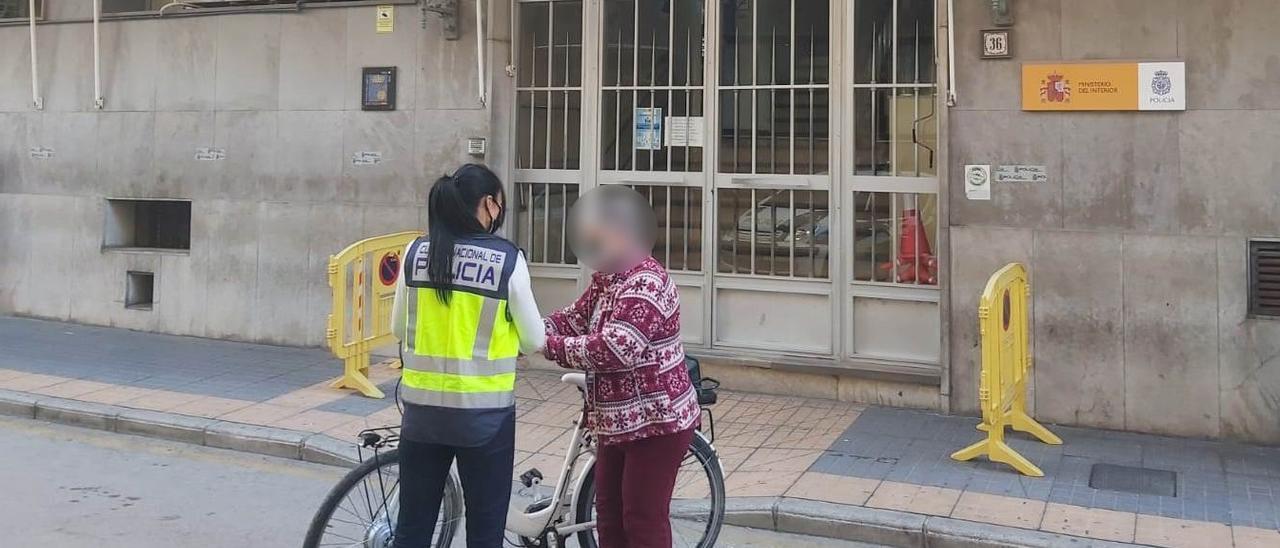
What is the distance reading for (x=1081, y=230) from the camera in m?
7.05

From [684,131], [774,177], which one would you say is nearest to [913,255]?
[774,177]

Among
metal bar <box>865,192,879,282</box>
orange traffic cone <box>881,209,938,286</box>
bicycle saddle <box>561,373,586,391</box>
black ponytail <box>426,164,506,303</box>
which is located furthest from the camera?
metal bar <box>865,192,879,282</box>

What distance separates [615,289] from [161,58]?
825 centimetres

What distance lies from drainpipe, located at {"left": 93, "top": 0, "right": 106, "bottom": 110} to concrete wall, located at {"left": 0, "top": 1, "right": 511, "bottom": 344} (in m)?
0.08

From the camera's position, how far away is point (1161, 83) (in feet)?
22.3

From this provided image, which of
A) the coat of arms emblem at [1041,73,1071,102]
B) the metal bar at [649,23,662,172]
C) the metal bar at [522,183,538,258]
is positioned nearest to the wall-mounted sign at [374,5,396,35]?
the metal bar at [522,183,538,258]

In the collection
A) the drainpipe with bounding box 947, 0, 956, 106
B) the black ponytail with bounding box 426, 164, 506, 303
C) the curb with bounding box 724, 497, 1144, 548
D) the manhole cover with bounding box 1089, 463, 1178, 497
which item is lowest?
the curb with bounding box 724, 497, 1144, 548

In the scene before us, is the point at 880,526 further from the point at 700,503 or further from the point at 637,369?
the point at 637,369

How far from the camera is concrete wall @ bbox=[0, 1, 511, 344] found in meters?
9.14

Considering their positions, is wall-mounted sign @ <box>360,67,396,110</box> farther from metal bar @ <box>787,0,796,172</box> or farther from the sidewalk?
metal bar @ <box>787,0,796,172</box>

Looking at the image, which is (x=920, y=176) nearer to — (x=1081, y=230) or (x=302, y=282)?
(x=1081, y=230)

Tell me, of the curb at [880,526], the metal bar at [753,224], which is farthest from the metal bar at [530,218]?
the curb at [880,526]

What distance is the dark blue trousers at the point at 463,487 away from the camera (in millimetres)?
3518

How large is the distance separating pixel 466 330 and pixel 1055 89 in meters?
5.18
